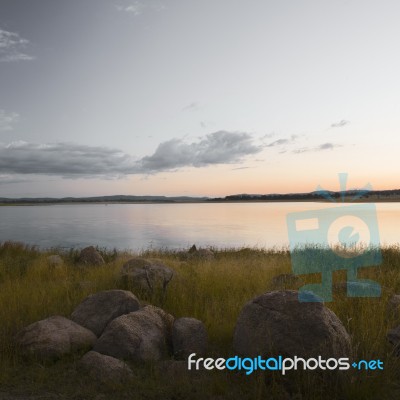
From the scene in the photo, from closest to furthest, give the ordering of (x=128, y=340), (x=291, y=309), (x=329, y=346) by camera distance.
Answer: (x=329, y=346) < (x=291, y=309) < (x=128, y=340)

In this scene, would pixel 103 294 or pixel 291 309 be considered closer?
pixel 291 309

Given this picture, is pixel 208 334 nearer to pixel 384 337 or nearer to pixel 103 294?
pixel 103 294

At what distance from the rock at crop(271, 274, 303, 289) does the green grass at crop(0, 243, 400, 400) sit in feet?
0.78

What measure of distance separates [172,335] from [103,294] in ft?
5.45

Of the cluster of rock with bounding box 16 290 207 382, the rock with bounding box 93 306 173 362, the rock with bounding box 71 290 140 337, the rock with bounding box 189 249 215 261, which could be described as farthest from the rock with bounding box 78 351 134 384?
the rock with bounding box 189 249 215 261

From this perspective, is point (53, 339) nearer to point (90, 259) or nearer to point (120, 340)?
point (120, 340)

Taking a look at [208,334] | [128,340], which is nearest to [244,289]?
[208,334]

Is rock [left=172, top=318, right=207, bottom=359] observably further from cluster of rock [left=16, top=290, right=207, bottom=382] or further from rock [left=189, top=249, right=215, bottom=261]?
rock [left=189, top=249, right=215, bottom=261]

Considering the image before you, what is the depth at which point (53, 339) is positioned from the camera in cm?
521

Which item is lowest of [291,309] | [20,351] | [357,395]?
[357,395]

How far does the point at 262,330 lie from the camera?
15.4 ft

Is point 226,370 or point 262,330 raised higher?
point 262,330

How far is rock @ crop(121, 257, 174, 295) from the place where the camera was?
7875mm

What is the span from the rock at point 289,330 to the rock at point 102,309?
84.2 inches
